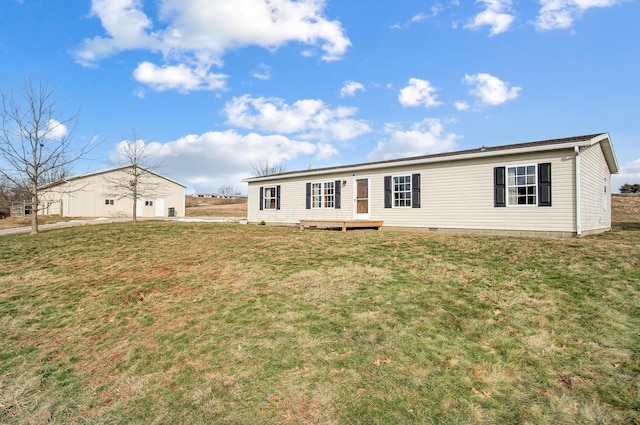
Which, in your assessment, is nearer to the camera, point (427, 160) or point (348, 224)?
point (427, 160)

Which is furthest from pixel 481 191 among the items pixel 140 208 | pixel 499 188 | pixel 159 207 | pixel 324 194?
pixel 159 207

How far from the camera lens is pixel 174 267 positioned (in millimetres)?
8344

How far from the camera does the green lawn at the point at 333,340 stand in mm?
3354

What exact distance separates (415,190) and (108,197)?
28.7m

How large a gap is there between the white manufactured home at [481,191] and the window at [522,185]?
0.09ft

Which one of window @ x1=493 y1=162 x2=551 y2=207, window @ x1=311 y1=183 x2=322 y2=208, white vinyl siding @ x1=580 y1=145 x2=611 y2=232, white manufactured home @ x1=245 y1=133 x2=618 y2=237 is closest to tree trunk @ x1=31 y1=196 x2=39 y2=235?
white manufactured home @ x1=245 y1=133 x2=618 y2=237

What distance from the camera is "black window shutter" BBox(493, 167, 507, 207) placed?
1181 cm

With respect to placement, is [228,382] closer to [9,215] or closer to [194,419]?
[194,419]

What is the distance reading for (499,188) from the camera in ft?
39.0

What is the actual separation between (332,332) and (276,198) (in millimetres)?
15251

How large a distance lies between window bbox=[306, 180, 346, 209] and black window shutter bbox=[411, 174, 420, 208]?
3.68 meters

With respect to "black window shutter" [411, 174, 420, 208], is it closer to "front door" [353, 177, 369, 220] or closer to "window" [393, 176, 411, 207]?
"window" [393, 176, 411, 207]

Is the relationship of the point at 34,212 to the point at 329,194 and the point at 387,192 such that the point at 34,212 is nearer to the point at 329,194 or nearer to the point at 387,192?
the point at 329,194

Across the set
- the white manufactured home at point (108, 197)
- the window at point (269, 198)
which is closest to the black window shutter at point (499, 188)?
the window at point (269, 198)
